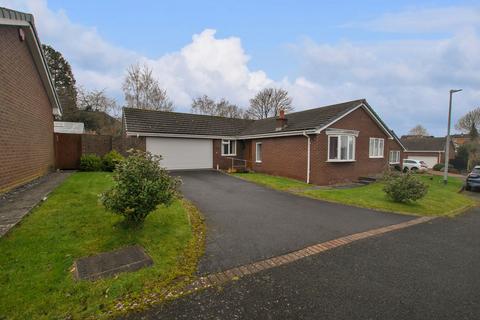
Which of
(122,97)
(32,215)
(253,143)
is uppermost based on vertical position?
(122,97)

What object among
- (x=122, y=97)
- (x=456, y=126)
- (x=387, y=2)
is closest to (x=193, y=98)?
(x=122, y=97)

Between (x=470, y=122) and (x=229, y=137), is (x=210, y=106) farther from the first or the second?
(x=470, y=122)

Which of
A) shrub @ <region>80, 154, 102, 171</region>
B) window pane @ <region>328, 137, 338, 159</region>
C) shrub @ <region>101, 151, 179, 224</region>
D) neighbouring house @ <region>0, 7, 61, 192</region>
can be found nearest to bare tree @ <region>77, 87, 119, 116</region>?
shrub @ <region>80, 154, 102, 171</region>

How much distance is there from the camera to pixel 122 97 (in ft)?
91.1

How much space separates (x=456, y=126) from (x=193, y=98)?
53.7 metres

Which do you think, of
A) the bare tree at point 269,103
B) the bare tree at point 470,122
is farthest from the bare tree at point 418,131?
the bare tree at point 269,103

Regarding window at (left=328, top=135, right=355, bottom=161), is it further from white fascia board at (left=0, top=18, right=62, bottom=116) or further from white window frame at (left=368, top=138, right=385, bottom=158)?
white fascia board at (left=0, top=18, right=62, bottom=116)

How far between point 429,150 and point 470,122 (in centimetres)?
1455

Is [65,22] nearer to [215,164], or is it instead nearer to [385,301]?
[215,164]

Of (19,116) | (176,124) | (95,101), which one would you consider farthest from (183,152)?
(95,101)

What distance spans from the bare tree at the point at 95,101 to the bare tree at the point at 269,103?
22.2 metres

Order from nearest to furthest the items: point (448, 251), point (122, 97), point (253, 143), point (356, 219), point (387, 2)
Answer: point (448, 251)
point (356, 219)
point (387, 2)
point (253, 143)
point (122, 97)

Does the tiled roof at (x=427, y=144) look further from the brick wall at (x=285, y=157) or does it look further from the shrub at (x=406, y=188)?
the shrub at (x=406, y=188)

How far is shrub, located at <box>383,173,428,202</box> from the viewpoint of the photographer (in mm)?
9812
